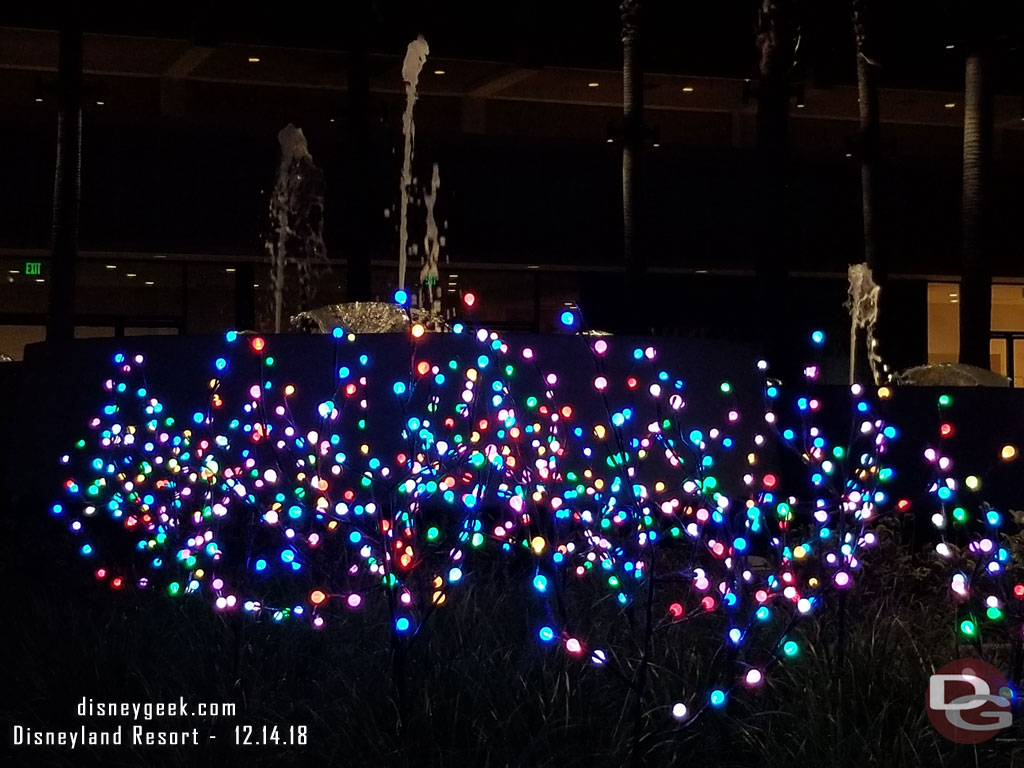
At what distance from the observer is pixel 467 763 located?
501 centimetres

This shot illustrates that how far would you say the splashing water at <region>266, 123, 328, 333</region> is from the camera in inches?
992

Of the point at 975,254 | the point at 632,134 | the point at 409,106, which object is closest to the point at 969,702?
the point at 975,254

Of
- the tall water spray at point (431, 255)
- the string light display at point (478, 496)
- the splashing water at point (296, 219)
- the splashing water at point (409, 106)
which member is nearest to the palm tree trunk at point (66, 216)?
the splashing water at point (409, 106)

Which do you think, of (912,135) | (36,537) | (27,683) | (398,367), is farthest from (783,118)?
(912,135)

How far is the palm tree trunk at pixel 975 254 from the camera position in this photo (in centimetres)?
1778

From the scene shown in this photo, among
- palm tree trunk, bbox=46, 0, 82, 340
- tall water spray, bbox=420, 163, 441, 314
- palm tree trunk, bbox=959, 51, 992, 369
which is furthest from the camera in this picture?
tall water spray, bbox=420, 163, 441, 314

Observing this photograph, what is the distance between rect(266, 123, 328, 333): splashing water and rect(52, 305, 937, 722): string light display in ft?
48.6

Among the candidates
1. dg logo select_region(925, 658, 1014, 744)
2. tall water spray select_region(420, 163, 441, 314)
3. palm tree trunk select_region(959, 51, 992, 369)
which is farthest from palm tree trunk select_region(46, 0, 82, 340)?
dg logo select_region(925, 658, 1014, 744)

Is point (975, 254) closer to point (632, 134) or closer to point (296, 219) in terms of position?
point (632, 134)

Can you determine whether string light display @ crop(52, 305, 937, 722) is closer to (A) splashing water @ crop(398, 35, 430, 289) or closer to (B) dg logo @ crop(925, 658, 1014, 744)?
(B) dg logo @ crop(925, 658, 1014, 744)

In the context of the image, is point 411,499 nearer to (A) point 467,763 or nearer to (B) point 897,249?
(A) point 467,763

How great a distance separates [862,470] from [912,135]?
25.6 meters

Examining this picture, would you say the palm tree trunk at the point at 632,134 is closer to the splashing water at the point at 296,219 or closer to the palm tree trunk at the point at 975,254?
the palm tree trunk at the point at 975,254

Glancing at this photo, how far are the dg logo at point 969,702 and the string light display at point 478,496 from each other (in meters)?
0.43
